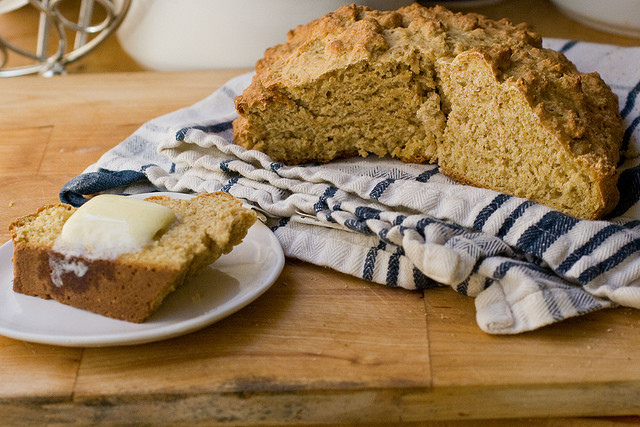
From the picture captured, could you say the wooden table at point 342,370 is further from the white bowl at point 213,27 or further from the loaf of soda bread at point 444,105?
the white bowl at point 213,27

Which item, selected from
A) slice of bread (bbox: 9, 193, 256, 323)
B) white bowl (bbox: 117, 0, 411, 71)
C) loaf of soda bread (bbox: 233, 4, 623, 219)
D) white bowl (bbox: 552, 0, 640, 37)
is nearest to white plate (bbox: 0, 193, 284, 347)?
slice of bread (bbox: 9, 193, 256, 323)

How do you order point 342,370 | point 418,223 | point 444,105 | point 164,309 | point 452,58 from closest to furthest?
1. point 342,370
2. point 164,309
3. point 418,223
4. point 452,58
5. point 444,105

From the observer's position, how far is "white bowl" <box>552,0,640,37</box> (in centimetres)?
354

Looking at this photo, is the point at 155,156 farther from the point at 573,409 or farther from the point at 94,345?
the point at 573,409

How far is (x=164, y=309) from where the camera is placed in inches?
76.1

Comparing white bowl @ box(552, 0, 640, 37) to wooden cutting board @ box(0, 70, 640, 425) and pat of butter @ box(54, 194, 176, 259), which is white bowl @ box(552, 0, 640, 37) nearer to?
wooden cutting board @ box(0, 70, 640, 425)

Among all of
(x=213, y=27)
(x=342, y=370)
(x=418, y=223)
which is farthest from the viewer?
(x=213, y=27)

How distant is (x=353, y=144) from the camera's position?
8.72ft

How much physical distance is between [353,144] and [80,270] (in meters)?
1.13

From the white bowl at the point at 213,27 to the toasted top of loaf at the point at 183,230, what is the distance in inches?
55.2

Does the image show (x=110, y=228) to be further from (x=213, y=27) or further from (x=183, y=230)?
(x=213, y=27)

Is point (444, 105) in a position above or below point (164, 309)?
above

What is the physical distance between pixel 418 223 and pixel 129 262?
807mm

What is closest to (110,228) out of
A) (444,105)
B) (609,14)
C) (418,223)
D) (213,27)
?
(418,223)
